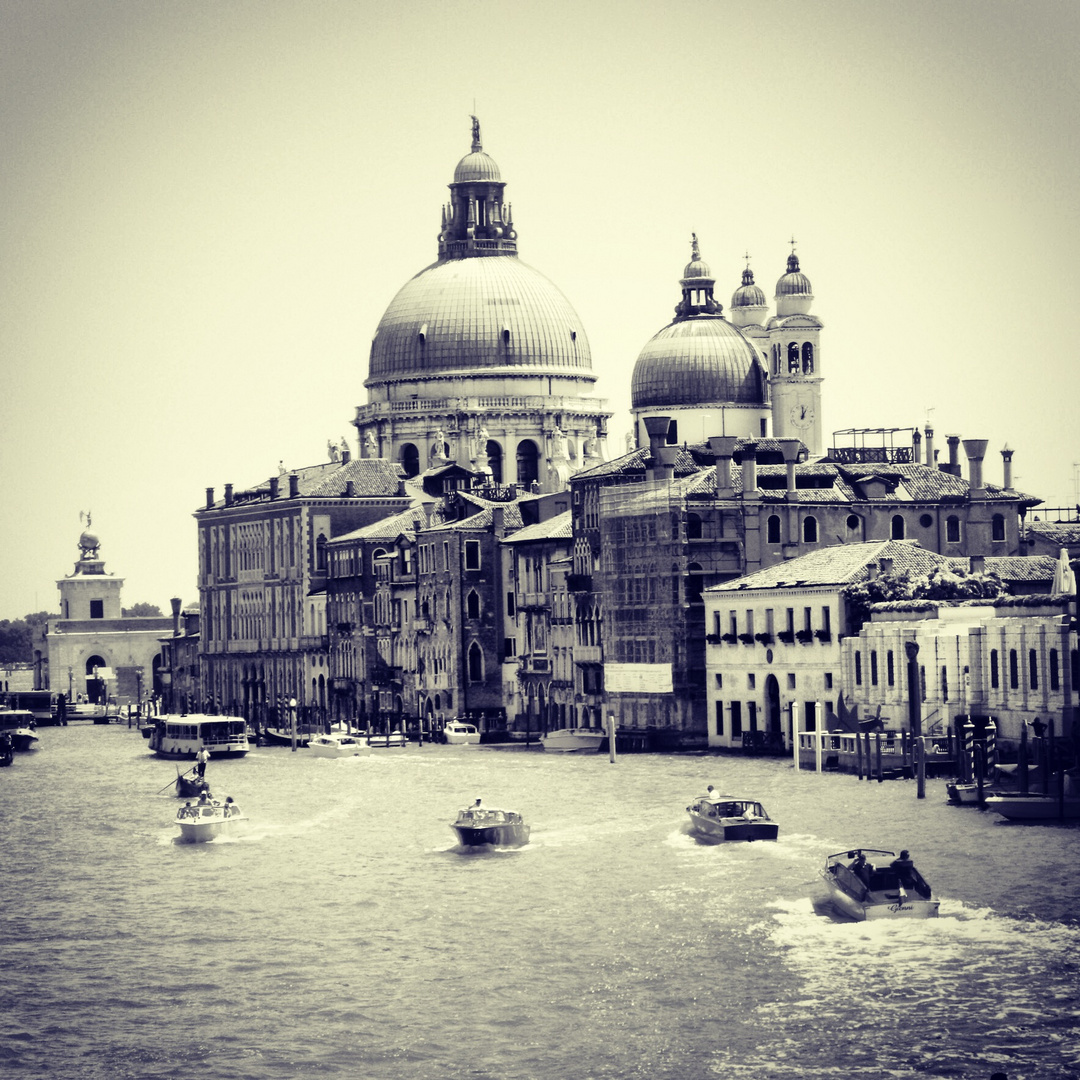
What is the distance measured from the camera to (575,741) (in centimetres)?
10606

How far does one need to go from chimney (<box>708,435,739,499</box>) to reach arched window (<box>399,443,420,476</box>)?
50781mm

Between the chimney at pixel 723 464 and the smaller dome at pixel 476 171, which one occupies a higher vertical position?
the smaller dome at pixel 476 171

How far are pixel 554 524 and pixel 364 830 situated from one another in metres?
43.4

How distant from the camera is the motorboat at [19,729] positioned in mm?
128125

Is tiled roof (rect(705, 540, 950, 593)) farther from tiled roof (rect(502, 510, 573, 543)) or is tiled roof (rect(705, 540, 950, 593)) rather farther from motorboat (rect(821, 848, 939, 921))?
motorboat (rect(821, 848, 939, 921))

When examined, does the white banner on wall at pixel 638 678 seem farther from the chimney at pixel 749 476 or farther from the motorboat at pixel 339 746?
the motorboat at pixel 339 746

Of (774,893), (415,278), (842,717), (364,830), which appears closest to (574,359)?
(415,278)

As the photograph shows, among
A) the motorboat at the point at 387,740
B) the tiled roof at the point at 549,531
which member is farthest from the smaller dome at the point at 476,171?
the motorboat at the point at 387,740

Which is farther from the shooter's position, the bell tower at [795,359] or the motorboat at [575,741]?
the bell tower at [795,359]

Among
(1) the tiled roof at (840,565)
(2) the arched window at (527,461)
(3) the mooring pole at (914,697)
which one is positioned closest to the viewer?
(3) the mooring pole at (914,697)

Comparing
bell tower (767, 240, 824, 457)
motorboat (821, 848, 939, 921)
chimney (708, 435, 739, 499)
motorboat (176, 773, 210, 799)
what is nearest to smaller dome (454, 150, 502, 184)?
bell tower (767, 240, 824, 457)

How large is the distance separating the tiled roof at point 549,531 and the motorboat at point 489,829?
4549cm

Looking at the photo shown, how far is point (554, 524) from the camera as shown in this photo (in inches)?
4668

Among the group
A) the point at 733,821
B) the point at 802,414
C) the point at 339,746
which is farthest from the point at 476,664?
the point at 733,821
